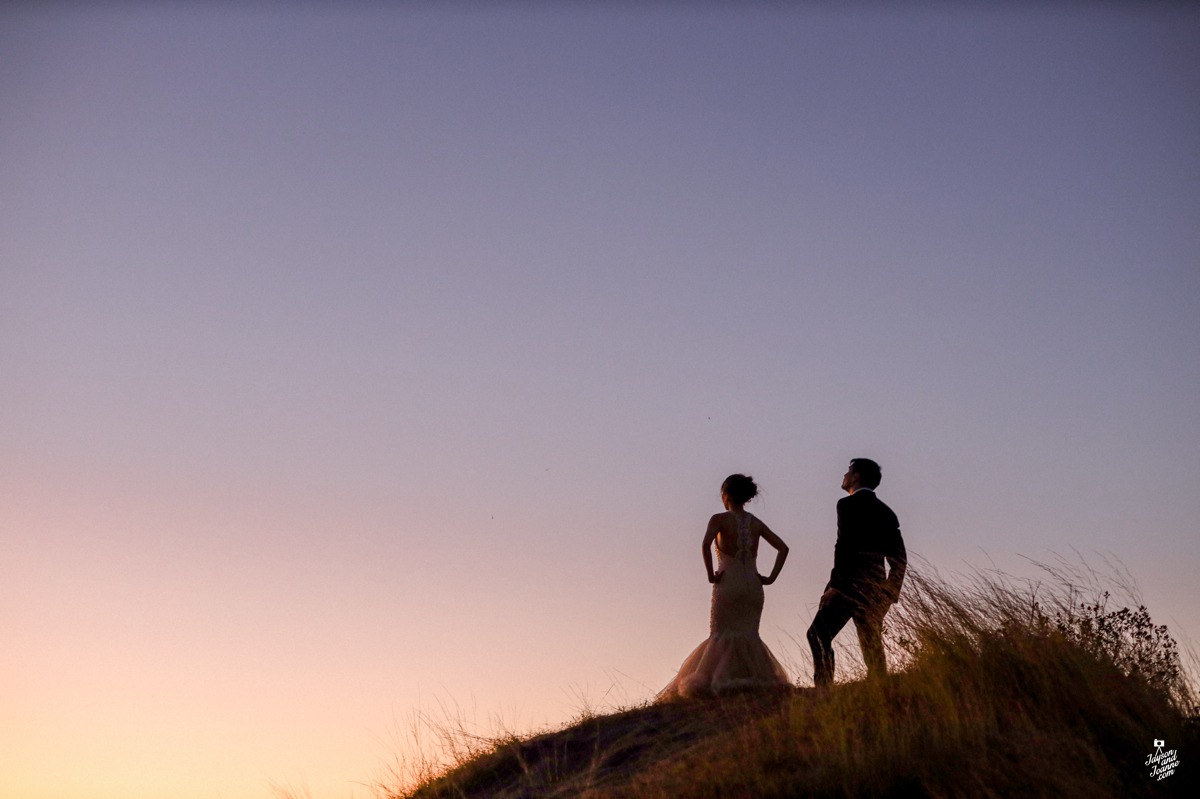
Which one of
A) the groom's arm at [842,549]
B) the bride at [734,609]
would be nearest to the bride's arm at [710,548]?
the bride at [734,609]

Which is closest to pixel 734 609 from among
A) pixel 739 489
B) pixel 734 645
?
pixel 734 645

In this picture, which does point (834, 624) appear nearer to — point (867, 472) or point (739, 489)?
point (867, 472)

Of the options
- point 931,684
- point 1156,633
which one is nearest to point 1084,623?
point 1156,633

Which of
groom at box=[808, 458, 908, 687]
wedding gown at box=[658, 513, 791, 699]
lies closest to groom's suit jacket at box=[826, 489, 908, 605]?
groom at box=[808, 458, 908, 687]

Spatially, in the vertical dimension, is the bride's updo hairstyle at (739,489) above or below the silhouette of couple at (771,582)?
above

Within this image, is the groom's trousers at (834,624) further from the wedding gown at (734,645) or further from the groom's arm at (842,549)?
the wedding gown at (734,645)

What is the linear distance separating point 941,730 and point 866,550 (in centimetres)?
263

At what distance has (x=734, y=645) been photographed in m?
13.0

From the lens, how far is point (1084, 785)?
841 cm

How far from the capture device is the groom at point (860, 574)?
1156 cm

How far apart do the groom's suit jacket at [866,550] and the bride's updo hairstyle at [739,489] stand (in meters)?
1.64

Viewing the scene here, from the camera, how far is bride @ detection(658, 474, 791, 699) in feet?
41.9

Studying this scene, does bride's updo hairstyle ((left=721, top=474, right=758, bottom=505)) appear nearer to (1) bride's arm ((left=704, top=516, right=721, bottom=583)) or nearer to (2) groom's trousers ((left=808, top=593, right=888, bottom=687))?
(1) bride's arm ((left=704, top=516, right=721, bottom=583))

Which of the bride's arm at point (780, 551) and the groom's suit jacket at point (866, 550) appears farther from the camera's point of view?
the bride's arm at point (780, 551)
